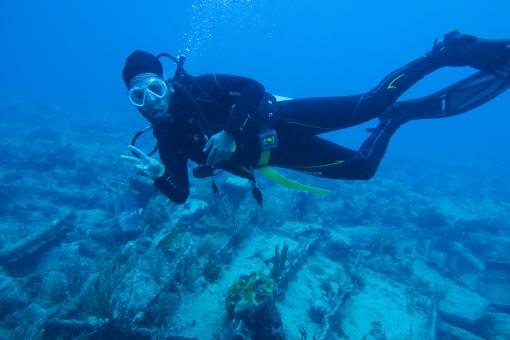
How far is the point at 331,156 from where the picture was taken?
Result: 5.20 meters

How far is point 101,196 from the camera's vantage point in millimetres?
13523

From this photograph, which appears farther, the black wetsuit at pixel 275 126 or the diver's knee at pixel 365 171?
the diver's knee at pixel 365 171

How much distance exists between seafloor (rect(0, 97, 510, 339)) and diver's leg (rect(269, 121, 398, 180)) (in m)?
1.84

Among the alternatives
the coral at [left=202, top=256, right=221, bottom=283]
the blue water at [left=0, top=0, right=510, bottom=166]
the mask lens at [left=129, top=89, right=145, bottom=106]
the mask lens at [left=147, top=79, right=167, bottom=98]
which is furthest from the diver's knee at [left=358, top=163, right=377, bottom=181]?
the blue water at [left=0, top=0, right=510, bottom=166]

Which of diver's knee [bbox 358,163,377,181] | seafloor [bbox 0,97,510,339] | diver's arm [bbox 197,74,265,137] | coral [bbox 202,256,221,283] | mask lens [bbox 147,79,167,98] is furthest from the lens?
coral [bbox 202,256,221,283]

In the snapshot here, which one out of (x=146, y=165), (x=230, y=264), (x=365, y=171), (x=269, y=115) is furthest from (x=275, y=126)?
(x=230, y=264)

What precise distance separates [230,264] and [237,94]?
12.3ft

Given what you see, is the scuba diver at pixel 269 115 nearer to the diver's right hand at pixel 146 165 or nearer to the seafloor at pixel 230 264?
the diver's right hand at pixel 146 165

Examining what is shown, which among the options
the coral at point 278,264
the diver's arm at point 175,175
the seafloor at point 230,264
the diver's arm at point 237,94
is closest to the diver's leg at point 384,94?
the diver's arm at point 237,94

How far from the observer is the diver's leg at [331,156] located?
496cm

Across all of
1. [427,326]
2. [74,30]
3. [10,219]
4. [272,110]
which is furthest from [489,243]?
[74,30]

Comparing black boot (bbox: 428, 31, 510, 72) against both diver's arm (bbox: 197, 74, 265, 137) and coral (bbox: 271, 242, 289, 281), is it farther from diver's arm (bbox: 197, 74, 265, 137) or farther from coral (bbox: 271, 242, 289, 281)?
coral (bbox: 271, 242, 289, 281)

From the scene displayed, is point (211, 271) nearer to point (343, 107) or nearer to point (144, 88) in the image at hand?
point (144, 88)

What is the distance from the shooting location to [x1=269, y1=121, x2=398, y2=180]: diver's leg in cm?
496
